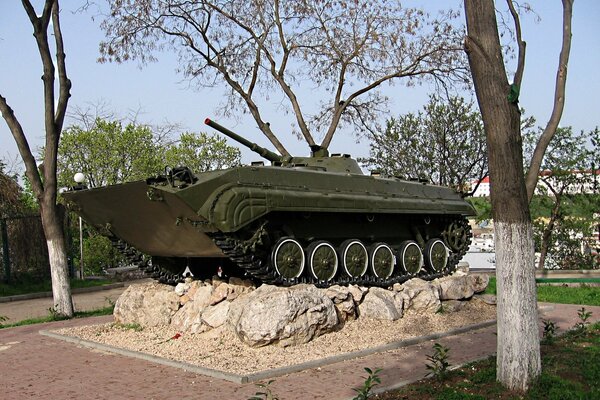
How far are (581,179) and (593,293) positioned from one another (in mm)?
6878

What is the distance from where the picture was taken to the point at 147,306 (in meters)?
11.2

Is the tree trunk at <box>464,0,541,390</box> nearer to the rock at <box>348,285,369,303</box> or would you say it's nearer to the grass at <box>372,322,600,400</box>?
the grass at <box>372,322,600,400</box>

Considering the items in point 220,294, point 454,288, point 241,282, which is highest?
point 241,282

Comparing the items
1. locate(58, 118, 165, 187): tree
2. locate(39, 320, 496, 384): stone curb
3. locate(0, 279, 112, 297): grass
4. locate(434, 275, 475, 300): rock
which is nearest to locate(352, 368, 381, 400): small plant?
locate(39, 320, 496, 384): stone curb

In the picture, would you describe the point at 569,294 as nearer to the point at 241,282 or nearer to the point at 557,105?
the point at 241,282

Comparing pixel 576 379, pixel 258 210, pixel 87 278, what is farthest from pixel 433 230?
pixel 87 278

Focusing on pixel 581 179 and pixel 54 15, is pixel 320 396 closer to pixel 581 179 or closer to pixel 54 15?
pixel 54 15

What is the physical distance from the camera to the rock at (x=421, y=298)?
1122 cm

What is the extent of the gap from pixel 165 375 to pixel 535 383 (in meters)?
3.96

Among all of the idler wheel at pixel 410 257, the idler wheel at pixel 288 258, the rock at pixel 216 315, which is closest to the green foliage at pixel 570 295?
the idler wheel at pixel 410 257

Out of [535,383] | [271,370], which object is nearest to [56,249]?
[271,370]

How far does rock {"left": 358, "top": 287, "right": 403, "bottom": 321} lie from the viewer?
10438mm

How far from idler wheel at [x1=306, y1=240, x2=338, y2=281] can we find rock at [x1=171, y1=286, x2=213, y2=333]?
5.19ft

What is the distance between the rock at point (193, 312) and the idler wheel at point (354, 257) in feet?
7.15
